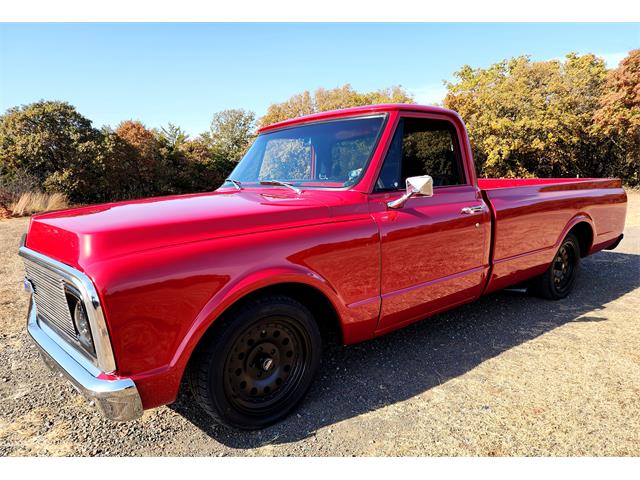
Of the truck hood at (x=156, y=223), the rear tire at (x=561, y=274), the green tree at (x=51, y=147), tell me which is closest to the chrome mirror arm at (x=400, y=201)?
the truck hood at (x=156, y=223)

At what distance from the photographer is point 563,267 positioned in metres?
4.80

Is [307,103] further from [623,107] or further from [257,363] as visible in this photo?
[257,363]

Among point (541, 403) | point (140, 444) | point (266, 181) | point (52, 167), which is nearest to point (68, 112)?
point (52, 167)

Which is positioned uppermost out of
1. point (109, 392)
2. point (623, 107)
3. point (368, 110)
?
point (623, 107)

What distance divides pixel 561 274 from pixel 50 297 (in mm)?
4958

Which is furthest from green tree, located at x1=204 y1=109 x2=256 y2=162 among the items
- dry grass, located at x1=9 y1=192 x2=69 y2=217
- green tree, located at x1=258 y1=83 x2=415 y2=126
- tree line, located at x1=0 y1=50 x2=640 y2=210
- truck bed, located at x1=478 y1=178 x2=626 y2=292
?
truck bed, located at x1=478 y1=178 x2=626 y2=292

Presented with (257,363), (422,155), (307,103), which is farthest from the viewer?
(307,103)

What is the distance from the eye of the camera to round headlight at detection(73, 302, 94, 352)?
205cm

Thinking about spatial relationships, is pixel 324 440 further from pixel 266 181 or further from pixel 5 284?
pixel 5 284

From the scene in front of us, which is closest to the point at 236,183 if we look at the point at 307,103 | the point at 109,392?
the point at 109,392

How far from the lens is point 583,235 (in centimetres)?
503

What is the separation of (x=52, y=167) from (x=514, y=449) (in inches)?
685

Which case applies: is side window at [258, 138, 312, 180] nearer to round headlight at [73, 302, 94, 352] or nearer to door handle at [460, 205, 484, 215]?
door handle at [460, 205, 484, 215]

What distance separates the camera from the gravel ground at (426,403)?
2352 mm
